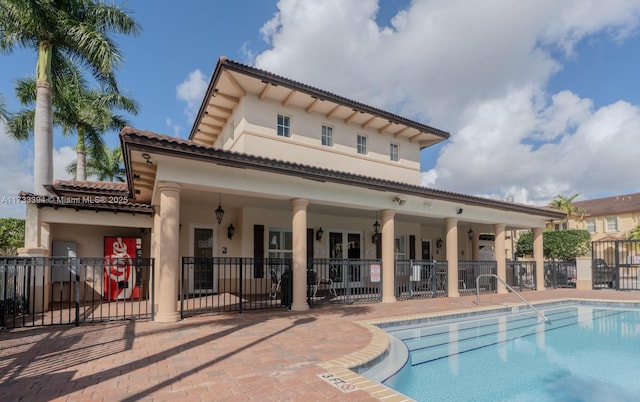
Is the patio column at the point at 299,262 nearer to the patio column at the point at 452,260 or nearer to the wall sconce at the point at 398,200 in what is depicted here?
the wall sconce at the point at 398,200

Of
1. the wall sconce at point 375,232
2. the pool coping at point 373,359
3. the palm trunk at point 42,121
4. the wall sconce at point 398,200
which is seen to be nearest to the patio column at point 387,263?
the wall sconce at point 398,200

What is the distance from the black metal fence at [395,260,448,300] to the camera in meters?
13.5

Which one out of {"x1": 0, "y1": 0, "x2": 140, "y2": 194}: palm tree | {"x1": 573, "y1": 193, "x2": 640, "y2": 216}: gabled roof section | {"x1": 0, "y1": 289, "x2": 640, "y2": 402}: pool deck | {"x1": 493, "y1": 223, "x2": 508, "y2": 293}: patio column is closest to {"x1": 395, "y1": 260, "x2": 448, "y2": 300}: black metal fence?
{"x1": 493, "y1": 223, "x2": 508, "y2": 293}: patio column

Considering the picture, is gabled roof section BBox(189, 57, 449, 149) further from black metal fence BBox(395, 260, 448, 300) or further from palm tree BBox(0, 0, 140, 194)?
black metal fence BBox(395, 260, 448, 300)

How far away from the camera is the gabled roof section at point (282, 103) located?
39.8 ft

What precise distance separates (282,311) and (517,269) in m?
15.4

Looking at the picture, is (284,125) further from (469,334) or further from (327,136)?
(469,334)

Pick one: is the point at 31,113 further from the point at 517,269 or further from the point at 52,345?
the point at 517,269

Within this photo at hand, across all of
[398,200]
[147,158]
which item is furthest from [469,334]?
[147,158]

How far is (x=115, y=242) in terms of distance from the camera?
43.2 ft

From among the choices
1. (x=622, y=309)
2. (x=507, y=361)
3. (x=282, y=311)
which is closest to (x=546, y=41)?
(x=622, y=309)

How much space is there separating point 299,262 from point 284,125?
246 inches

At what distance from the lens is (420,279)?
45.4 feet

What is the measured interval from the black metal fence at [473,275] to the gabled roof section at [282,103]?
6.29m
